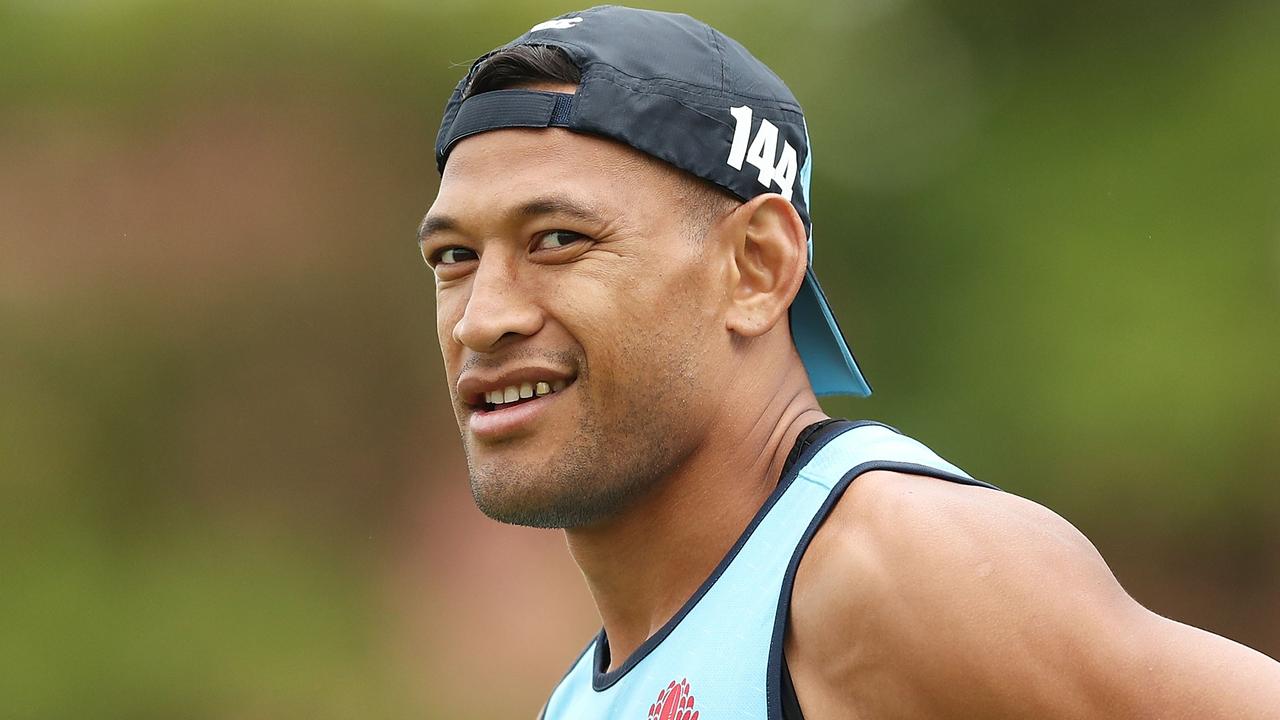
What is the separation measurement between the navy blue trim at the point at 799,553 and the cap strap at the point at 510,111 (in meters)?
0.88

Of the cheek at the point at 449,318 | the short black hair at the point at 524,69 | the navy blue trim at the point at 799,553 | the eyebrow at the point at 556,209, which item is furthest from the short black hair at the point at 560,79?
the navy blue trim at the point at 799,553

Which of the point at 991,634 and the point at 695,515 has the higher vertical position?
the point at 991,634

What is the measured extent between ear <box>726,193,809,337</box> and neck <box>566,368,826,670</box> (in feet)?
0.56

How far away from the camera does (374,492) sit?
9633 mm

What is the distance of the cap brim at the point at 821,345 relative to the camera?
303 cm

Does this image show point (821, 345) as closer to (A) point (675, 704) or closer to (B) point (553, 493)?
(B) point (553, 493)

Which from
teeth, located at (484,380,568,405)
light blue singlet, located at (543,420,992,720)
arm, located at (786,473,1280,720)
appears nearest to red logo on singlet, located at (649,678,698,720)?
light blue singlet, located at (543,420,992,720)

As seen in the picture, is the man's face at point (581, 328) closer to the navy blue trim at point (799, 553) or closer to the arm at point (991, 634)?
the navy blue trim at point (799, 553)

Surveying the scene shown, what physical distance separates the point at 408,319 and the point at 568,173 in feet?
23.6

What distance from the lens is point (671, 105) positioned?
2.75 m

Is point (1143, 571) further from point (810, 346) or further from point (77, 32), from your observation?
point (77, 32)

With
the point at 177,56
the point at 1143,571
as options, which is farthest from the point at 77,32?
the point at 1143,571

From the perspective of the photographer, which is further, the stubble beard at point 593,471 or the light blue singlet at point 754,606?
the stubble beard at point 593,471

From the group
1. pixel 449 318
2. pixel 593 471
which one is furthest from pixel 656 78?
pixel 593 471
